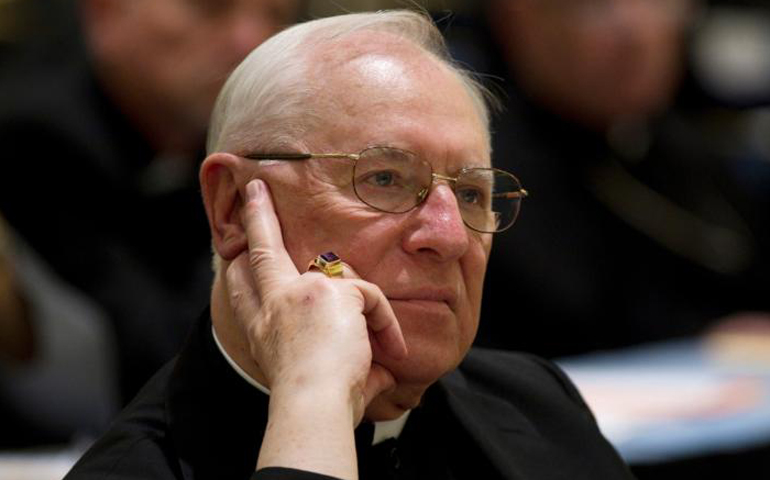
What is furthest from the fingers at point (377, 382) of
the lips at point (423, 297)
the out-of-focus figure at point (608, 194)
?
the out-of-focus figure at point (608, 194)

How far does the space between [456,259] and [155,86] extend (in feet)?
8.28

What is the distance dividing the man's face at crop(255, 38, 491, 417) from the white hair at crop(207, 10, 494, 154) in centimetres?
3

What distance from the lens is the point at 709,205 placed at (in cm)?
524

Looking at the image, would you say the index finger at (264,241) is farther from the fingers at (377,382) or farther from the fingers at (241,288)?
the fingers at (377,382)

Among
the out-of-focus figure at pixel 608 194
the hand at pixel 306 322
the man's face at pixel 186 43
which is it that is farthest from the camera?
the out-of-focus figure at pixel 608 194

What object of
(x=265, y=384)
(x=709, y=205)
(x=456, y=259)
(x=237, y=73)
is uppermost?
(x=237, y=73)

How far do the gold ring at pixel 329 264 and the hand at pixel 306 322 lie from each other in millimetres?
15

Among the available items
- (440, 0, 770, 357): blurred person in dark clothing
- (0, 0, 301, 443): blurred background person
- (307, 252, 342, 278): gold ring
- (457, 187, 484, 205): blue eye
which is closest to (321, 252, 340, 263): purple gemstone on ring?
(307, 252, 342, 278): gold ring

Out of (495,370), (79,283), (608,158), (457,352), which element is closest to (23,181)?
(79,283)

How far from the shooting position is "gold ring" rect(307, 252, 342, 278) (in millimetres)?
1992

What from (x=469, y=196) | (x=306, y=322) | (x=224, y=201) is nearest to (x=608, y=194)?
(x=469, y=196)

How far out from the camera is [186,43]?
4387 mm

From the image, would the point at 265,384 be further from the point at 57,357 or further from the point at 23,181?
the point at 23,181

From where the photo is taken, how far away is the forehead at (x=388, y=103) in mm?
2035
